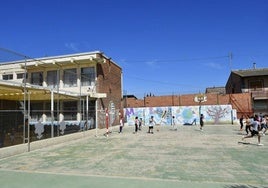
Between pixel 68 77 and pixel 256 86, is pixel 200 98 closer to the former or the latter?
pixel 256 86

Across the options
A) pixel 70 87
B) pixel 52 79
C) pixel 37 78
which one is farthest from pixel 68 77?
pixel 37 78

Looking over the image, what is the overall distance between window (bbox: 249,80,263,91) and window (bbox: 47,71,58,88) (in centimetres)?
2812

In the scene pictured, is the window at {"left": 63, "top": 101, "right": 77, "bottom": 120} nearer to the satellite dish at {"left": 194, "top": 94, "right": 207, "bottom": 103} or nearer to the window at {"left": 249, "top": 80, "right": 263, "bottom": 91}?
the satellite dish at {"left": 194, "top": 94, "right": 207, "bottom": 103}

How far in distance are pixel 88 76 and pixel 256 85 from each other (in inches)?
1016

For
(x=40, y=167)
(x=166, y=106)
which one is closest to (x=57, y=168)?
(x=40, y=167)

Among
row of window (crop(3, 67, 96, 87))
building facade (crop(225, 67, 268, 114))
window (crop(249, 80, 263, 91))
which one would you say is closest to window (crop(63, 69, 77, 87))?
row of window (crop(3, 67, 96, 87))

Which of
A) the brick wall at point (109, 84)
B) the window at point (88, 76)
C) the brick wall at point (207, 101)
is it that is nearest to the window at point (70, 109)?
the window at point (88, 76)

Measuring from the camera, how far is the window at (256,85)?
39.3 meters

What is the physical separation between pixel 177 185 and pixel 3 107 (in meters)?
22.7

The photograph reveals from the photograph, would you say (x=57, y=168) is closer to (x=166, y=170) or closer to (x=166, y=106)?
(x=166, y=170)

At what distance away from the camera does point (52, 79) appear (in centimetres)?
2969

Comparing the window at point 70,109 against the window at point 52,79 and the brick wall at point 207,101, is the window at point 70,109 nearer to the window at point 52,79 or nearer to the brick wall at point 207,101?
the window at point 52,79

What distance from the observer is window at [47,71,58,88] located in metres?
29.5

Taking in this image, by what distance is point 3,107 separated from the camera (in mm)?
25172
